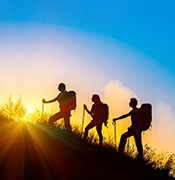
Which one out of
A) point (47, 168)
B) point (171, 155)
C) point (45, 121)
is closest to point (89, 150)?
point (47, 168)

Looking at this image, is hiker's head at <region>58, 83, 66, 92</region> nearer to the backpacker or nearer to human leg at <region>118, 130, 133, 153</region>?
the backpacker

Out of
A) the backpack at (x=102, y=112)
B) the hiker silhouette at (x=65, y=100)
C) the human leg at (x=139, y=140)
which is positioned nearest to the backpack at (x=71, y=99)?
the hiker silhouette at (x=65, y=100)

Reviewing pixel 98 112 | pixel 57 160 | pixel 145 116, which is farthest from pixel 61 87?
pixel 57 160

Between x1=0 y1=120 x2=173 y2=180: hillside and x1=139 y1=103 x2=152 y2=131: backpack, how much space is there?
45.6 inches

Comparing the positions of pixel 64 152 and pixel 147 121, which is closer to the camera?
pixel 64 152

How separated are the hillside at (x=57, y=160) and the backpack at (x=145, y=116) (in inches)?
45.6

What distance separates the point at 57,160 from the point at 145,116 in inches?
123

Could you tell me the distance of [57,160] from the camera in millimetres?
6312

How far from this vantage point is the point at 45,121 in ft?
39.1

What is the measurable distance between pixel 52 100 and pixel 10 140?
11.2 ft

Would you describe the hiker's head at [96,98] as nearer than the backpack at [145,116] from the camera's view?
No

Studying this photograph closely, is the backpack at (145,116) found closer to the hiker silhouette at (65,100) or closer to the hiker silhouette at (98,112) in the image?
the hiker silhouette at (98,112)

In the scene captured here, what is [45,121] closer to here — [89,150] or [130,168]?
[89,150]

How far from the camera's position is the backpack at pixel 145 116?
801 cm
